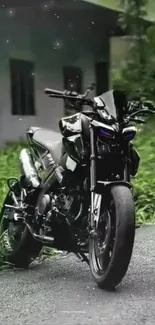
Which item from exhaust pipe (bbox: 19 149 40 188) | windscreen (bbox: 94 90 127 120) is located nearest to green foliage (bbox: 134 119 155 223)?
exhaust pipe (bbox: 19 149 40 188)

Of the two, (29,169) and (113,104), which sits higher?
(113,104)

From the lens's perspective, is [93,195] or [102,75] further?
[102,75]

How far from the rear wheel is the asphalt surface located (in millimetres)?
89

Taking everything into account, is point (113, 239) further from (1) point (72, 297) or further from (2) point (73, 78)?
(2) point (73, 78)

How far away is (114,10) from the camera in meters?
8.37

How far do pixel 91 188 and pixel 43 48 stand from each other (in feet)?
9.40

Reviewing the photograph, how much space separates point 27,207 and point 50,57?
2.20 metres

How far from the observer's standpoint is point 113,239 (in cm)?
456

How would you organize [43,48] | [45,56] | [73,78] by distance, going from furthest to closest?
[43,48] → [45,56] → [73,78]

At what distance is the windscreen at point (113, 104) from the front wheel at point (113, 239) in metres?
0.43

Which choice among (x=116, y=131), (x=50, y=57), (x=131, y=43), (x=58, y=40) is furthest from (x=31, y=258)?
(x=131, y=43)

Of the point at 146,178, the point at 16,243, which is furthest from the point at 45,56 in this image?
the point at 16,243

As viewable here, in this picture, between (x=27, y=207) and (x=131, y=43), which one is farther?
(x=131, y=43)

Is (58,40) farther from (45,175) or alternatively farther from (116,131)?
(116,131)
